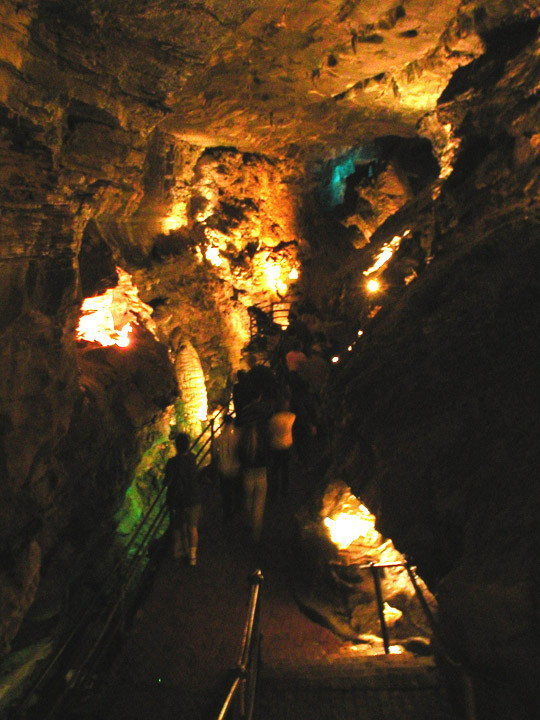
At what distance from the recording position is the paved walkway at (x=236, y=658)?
3285 millimetres

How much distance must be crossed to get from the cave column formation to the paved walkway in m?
0.94

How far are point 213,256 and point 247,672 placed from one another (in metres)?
12.1

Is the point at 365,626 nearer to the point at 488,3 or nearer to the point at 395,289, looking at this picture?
the point at 395,289

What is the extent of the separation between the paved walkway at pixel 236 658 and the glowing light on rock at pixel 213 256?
875 centimetres

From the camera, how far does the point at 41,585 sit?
7.02 meters

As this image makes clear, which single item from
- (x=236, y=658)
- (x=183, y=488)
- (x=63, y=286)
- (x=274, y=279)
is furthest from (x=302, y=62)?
(x=236, y=658)

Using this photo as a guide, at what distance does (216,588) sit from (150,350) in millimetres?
5975

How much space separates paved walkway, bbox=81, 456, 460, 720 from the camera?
3285 millimetres

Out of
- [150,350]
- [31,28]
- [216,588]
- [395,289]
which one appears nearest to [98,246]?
[150,350]

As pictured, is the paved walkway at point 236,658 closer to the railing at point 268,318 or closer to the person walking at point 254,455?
the person walking at point 254,455

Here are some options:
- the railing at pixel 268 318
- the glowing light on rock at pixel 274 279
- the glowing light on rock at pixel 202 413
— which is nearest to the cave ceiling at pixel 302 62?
the glowing light on rock at pixel 274 279

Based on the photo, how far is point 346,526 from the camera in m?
6.05

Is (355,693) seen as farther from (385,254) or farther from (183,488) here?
(385,254)

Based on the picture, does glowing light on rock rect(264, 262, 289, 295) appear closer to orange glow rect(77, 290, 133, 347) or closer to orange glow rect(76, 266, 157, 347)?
orange glow rect(76, 266, 157, 347)
